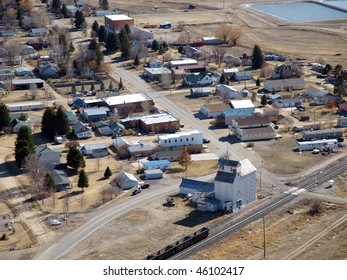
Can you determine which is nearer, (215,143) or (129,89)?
(215,143)

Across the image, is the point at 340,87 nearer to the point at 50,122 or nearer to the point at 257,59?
the point at 257,59

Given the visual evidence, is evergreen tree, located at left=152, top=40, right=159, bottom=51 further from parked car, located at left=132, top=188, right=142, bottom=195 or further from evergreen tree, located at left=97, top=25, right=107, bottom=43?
parked car, located at left=132, top=188, right=142, bottom=195

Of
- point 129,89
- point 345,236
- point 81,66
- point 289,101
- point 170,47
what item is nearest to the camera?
point 345,236

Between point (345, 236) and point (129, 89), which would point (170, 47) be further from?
point (345, 236)

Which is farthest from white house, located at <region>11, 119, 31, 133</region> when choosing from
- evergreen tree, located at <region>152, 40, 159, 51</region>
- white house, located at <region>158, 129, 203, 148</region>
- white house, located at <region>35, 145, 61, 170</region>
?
evergreen tree, located at <region>152, 40, 159, 51</region>

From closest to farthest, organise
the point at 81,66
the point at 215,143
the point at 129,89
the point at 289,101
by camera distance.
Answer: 1. the point at 215,143
2. the point at 289,101
3. the point at 129,89
4. the point at 81,66

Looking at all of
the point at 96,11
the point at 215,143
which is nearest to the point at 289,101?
the point at 215,143
